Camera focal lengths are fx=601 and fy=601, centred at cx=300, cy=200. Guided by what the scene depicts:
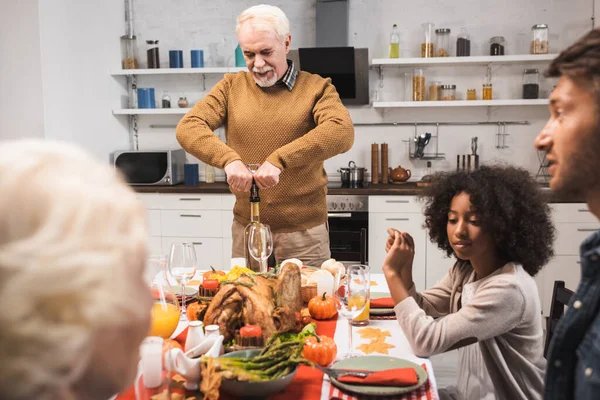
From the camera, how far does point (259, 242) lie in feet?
6.79

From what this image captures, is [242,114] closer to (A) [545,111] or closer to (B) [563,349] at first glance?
(B) [563,349]

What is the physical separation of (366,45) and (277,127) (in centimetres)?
248

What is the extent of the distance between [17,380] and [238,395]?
823 millimetres

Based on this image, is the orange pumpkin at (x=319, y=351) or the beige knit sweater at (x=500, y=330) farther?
the beige knit sweater at (x=500, y=330)

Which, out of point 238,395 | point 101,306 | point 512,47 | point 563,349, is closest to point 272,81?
point 238,395

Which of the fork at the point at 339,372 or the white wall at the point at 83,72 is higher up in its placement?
the white wall at the point at 83,72

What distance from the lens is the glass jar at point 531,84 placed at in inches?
183

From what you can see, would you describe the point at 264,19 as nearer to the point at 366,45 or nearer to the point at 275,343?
the point at 275,343

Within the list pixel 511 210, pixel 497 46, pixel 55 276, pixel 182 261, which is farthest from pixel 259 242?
pixel 497 46

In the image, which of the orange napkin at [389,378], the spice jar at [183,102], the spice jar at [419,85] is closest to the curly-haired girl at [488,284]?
the orange napkin at [389,378]

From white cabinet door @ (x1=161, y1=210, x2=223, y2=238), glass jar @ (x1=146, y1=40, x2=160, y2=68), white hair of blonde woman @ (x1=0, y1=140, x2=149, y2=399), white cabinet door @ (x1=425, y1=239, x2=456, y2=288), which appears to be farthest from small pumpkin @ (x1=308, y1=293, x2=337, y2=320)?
glass jar @ (x1=146, y1=40, x2=160, y2=68)

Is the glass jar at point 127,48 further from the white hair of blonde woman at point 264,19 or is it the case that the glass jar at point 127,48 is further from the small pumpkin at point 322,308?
the small pumpkin at point 322,308

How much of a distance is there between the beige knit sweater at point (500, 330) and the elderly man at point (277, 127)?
40.9 inches

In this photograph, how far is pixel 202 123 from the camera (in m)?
2.67
